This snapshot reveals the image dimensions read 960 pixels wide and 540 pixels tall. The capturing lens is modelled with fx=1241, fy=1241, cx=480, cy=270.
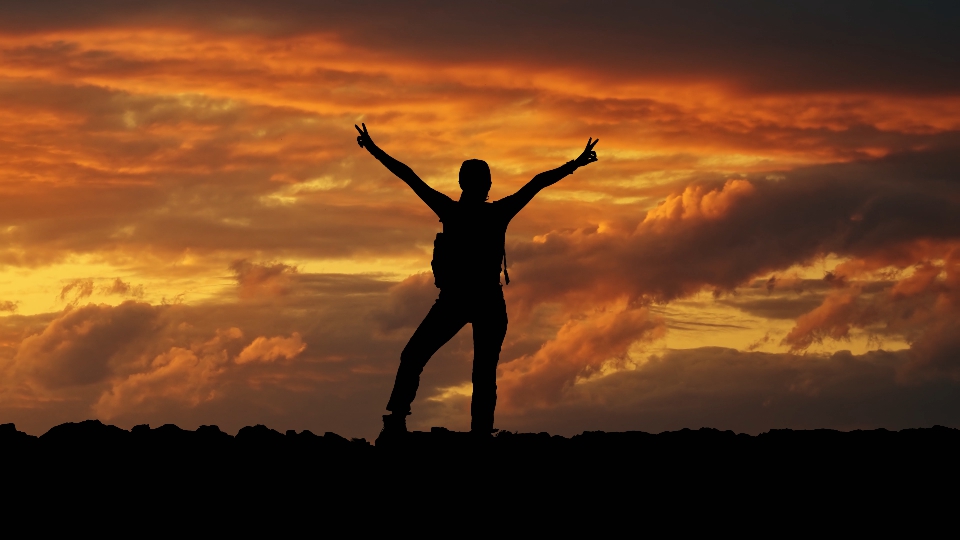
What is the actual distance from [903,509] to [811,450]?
5.64ft

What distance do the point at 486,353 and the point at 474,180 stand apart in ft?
5.97

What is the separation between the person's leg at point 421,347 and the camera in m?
12.9

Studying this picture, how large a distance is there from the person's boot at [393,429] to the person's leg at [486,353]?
29.8 inches

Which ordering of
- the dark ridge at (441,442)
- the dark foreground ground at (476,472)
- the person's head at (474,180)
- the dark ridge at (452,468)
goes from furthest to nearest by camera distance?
the person's head at (474,180)
the dark ridge at (441,442)
the dark ridge at (452,468)
the dark foreground ground at (476,472)

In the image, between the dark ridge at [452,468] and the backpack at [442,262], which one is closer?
the dark ridge at [452,468]

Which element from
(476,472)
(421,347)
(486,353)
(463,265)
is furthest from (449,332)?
(476,472)

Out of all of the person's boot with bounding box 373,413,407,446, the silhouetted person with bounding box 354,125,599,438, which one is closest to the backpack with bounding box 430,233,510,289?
the silhouetted person with bounding box 354,125,599,438

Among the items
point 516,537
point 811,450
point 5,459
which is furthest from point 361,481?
point 811,450

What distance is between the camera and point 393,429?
12.9 metres

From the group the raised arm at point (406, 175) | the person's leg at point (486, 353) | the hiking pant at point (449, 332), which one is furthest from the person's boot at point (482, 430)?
the raised arm at point (406, 175)

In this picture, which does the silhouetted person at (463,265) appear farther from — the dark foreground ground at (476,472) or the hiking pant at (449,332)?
the dark foreground ground at (476,472)

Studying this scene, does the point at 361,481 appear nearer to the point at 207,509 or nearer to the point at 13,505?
the point at 207,509

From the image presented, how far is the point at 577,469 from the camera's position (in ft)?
38.2

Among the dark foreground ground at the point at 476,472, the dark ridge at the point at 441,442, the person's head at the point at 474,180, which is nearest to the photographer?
the dark foreground ground at the point at 476,472
